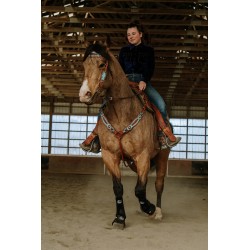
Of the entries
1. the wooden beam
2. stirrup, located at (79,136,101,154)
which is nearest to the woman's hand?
stirrup, located at (79,136,101,154)

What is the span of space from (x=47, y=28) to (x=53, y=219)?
468 cm

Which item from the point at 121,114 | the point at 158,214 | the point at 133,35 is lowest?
the point at 158,214

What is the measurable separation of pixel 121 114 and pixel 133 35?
1.01 metres

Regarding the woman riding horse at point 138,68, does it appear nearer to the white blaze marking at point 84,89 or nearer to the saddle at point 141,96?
the saddle at point 141,96

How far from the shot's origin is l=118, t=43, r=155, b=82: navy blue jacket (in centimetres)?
476

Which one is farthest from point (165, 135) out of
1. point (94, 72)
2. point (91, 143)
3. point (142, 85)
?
point (94, 72)

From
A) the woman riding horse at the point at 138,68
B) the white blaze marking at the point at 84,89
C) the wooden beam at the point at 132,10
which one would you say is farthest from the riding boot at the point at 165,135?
the wooden beam at the point at 132,10

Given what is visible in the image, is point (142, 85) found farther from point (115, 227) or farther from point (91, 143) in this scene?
point (115, 227)

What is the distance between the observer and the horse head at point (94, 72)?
143 inches

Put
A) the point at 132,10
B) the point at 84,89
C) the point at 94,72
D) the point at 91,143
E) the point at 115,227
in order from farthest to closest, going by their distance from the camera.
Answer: the point at 132,10 < the point at 91,143 < the point at 115,227 < the point at 94,72 < the point at 84,89

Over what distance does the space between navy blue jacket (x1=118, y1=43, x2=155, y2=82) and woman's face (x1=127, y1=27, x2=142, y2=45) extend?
0.10 meters

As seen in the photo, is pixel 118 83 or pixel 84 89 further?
pixel 118 83

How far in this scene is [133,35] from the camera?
4625 millimetres
